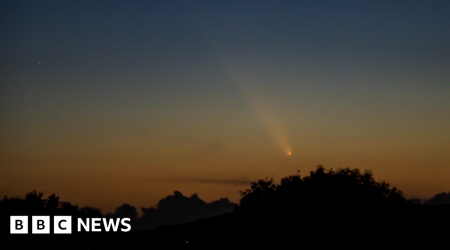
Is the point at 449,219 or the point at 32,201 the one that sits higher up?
the point at 32,201

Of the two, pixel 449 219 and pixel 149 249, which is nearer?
pixel 449 219

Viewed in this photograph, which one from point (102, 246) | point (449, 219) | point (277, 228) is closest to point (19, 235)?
point (102, 246)

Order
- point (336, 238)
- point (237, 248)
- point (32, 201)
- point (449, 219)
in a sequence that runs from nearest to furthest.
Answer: point (449, 219) < point (336, 238) < point (237, 248) < point (32, 201)

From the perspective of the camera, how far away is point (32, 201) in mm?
105062

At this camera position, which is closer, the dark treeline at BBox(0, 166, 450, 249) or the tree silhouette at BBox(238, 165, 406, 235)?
the dark treeline at BBox(0, 166, 450, 249)

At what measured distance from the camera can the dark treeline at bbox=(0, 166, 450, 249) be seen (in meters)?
50.4

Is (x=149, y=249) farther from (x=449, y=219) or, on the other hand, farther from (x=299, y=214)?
→ (x=449, y=219)

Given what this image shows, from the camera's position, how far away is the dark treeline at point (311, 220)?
50406mm

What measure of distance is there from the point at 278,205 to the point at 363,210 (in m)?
10.9

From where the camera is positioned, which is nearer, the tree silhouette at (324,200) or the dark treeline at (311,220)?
the dark treeline at (311,220)

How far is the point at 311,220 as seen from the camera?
56594 mm

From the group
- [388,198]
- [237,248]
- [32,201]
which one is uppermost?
[32,201]

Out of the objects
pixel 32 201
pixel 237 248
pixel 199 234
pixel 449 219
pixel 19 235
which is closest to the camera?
pixel 449 219

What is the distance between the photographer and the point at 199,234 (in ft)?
196
